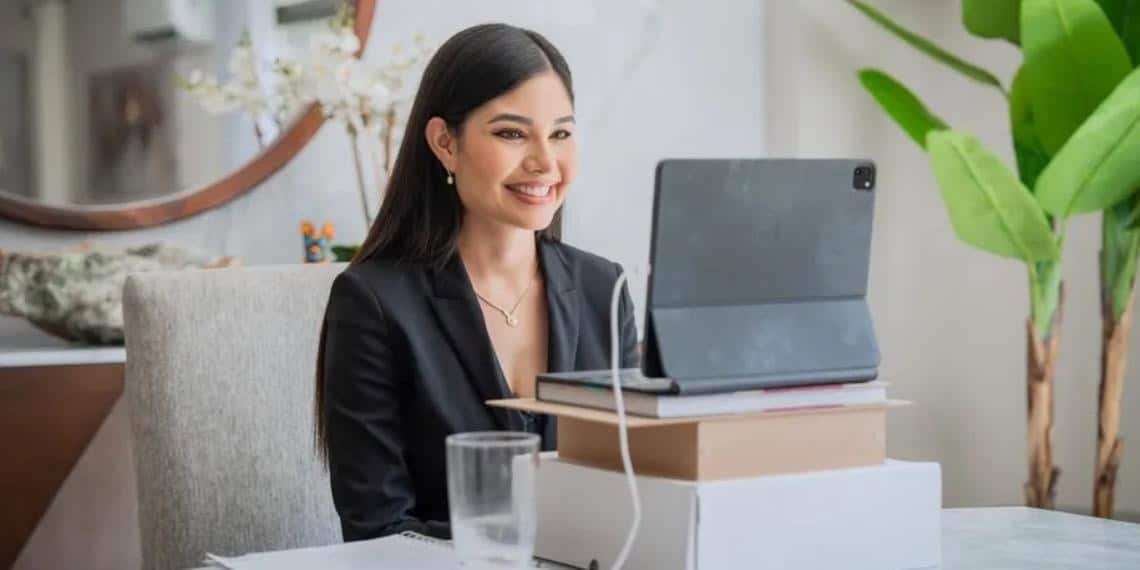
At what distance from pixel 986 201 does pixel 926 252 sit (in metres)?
0.90

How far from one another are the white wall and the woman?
1958 millimetres

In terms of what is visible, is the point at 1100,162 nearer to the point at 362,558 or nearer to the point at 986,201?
the point at 986,201

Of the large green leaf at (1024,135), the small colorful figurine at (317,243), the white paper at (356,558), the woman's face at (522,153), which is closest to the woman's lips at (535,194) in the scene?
the woman's face at (522,153)

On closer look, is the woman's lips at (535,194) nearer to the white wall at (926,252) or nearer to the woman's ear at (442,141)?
the woman's ear at (442,141)

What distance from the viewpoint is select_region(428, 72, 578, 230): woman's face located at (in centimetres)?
162

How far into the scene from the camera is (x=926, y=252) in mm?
3654

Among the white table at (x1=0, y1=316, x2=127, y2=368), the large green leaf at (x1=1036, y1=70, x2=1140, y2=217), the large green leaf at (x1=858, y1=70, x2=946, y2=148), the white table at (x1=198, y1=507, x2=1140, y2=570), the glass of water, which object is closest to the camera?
the glass of water

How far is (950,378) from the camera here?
11.9ft

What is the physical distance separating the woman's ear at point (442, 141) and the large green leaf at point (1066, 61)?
1451 millimetres

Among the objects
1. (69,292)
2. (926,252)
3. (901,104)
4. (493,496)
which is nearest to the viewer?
(493,496)

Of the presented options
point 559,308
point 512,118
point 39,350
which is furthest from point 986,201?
point 39,350

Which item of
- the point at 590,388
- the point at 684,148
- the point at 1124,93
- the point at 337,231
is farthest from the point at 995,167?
the point at 590,388

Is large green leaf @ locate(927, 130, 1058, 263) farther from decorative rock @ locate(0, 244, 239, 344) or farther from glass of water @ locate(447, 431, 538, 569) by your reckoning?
glass of water @ locate(447, 431, 538, 569)

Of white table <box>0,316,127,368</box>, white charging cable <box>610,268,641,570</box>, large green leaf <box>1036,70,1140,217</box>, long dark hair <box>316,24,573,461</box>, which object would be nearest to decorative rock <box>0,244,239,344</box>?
white table <box>0,316,127,368</box>
